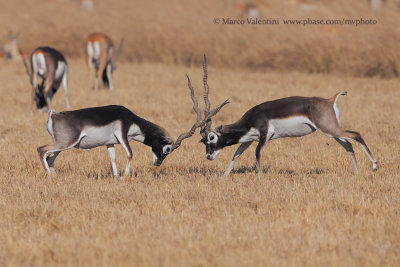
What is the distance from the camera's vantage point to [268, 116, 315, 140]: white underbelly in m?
8.09

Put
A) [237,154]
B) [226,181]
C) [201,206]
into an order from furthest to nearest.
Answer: [237,154]
[226,181]
[201,206]

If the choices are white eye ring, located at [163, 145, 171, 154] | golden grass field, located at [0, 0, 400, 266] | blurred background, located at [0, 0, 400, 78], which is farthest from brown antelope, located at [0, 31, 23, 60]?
white eye ring, located at [163, 145, 171, 154]

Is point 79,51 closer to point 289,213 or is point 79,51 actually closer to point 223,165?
point 223,165

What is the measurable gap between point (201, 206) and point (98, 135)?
6.26ft

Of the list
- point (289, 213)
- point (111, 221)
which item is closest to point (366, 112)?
point (289, 213)

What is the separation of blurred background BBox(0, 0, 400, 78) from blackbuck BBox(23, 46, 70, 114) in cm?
862

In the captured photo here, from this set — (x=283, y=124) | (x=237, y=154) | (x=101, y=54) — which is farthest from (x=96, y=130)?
(x=101, y=54)

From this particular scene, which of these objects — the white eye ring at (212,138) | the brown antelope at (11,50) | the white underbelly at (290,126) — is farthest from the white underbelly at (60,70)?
the brown antelope at (11,50)

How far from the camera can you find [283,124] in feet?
26.7

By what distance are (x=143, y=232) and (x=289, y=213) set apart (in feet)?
5.34

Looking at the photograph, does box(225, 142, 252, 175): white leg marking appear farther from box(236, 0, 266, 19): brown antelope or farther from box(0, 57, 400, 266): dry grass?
box(236, 0, 266, 19): brown antelope

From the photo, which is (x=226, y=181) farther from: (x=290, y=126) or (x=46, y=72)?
(x=46, y=72)

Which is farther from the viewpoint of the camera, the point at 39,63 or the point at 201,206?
the point at 39,63

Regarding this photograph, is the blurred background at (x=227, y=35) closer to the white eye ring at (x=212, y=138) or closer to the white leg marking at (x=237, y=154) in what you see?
the white leg marking at (x=237, y=154)
